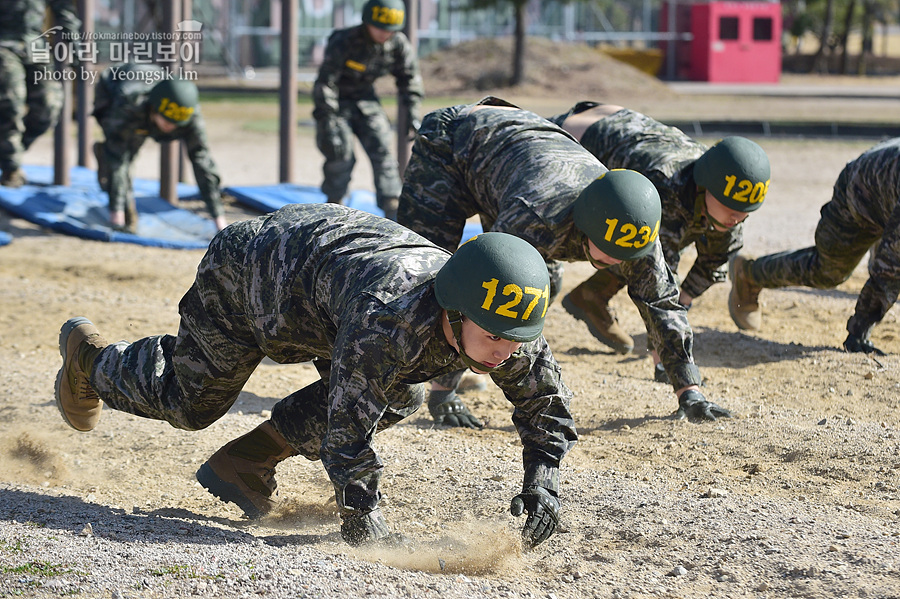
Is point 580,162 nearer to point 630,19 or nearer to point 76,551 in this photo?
point 76,551

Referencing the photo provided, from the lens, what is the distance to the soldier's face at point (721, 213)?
503 centimetres

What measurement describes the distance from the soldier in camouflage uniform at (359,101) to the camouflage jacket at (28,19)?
2.82 metres

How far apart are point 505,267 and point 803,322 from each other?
188 inches

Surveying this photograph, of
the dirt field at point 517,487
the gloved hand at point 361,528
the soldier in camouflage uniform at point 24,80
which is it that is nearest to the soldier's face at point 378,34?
the dirt field at point 517,487

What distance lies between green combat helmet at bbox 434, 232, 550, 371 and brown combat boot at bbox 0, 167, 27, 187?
881 centimetres

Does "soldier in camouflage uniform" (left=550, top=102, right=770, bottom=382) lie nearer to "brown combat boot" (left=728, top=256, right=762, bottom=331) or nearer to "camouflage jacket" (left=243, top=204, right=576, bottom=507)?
"brown combat boot" (left=728, top=256, right=762, bottom=331)

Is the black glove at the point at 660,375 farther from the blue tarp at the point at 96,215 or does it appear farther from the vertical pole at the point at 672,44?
the vertical pole at the point at 672,44

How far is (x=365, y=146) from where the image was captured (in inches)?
391

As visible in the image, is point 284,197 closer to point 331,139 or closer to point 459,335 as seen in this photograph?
point 331,139

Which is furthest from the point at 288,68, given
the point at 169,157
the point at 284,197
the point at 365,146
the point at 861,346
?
the point at 861,346

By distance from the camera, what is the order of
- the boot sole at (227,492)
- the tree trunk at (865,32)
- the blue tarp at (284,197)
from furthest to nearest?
the tree trunk at (865,32), the blue tarp at (284,197), the boot sole at (227,492)

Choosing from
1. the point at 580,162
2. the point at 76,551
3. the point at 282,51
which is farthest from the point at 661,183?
the point at 282,51

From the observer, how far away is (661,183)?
5.33 metres

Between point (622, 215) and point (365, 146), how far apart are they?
611cm
